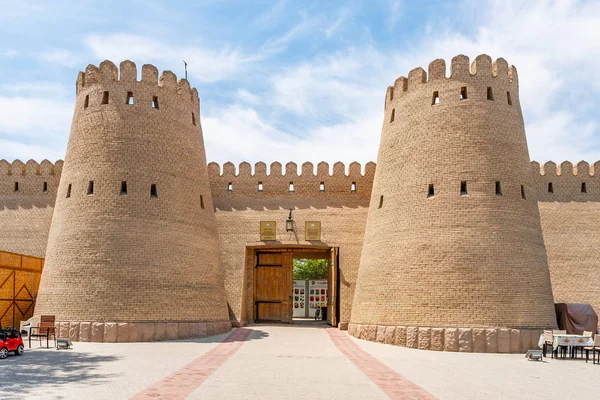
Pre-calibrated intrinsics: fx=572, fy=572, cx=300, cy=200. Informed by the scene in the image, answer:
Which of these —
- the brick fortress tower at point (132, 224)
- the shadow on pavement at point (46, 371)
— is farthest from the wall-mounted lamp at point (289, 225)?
the shadow on pavement at point (46, 371)

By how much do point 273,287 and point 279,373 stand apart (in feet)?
48.9

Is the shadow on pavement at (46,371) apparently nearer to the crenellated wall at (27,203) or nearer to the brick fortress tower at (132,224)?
the brick fortress tower at (132,224)

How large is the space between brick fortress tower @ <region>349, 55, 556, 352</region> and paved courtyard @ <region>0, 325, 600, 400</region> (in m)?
1.29

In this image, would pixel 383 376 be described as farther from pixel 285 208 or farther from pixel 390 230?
pixel 285 208

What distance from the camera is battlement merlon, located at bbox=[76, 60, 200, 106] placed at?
2206cm

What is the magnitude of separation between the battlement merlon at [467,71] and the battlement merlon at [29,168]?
55.5ft

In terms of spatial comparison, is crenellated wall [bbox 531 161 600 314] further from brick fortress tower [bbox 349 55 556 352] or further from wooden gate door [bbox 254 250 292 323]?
wooden gate door [bbox 254 250 292 323]

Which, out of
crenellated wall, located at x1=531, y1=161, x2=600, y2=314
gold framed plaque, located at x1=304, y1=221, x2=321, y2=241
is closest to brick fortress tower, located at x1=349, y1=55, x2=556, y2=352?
gold framed plaque, located at x1=304, y1=221, x2=321, y2=241

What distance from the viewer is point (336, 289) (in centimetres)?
2577

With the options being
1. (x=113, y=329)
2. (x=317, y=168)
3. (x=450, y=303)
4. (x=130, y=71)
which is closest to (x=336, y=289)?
(x=317, y=168)

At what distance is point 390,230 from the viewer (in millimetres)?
20656

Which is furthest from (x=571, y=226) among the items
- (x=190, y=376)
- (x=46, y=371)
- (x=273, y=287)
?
(x=46, y=371)

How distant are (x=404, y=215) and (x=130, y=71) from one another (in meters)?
11.8

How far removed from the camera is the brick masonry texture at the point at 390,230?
734 inches
